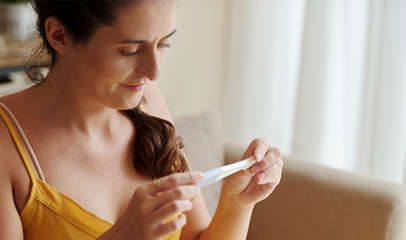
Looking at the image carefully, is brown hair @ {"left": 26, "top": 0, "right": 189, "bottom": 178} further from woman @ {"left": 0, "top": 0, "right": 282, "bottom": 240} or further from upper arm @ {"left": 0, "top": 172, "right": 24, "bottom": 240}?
upper arm @ {"left": 0, "top": 172, "right": 24, "bottom": 240}

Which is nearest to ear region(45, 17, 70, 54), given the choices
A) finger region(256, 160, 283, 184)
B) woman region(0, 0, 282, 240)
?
woman region(0, 0, 282, 240)

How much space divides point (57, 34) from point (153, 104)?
0.41 m

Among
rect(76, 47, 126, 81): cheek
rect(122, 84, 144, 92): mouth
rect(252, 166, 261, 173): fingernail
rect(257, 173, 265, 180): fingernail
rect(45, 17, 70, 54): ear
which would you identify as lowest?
rect(257, 173, 265, 180): fingernail

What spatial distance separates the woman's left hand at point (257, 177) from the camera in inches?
35.2

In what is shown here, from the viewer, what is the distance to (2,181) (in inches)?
31.1

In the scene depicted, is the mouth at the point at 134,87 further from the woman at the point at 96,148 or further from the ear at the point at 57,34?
the ear at the point at 57,34

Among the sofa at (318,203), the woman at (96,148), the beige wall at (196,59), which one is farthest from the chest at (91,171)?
the beige wall at (196,59)

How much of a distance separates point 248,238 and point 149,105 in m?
0.68

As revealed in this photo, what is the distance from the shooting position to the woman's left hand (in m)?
0.89

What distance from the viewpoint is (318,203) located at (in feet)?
4.56

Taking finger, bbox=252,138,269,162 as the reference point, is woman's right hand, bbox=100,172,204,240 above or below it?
below

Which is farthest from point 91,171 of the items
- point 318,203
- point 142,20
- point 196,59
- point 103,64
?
point 196,59

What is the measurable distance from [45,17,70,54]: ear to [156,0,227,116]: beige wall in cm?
200

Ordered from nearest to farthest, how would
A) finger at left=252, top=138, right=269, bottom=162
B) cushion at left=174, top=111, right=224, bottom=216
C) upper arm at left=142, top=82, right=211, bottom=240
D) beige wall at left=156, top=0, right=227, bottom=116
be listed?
finger at left=252, top=138, right=269, bottom=162, upper arm at left=142, top=82, right=211, bottom=240, cushion at left=174, top=111, right=224, bottom=216, beige wall at left=156, top=0, right=227, bottom=116
